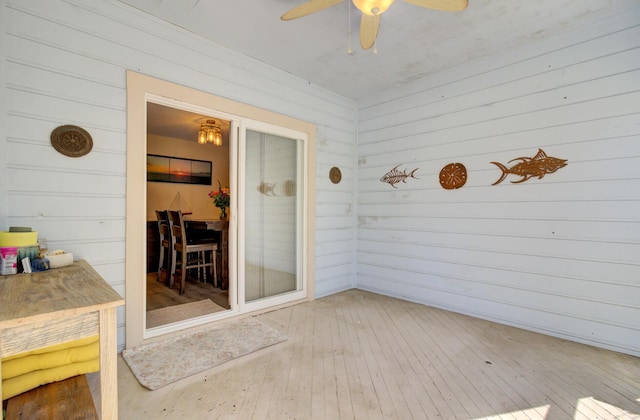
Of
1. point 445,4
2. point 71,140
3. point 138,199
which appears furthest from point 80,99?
point 445,4

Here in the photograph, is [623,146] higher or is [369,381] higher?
[623,146]

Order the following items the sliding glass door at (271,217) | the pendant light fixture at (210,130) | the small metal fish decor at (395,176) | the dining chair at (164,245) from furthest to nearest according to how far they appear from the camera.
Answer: the pendant light fixture at (210,130) → the dining chair at (164,245) → the small metal fish decor at (395,176) → the sliding glass door at (271,217)

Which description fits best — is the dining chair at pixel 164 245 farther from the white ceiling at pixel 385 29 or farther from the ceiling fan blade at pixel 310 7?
the ceiling fan blade at pixel 310 7

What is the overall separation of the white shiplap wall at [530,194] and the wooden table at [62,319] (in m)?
3.32

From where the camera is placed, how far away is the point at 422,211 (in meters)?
3.76

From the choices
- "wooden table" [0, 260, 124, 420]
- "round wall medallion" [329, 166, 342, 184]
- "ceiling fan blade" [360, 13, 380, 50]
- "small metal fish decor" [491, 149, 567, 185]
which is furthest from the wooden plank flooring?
"small metal fish decor" [491, 149, 567, 185]

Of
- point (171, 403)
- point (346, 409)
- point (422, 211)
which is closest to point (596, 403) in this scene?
point (346, 409)

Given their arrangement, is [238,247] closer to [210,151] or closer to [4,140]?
[4,140]

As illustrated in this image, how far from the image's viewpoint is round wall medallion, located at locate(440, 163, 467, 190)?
11.2ft

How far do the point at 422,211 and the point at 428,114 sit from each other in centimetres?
A: 121

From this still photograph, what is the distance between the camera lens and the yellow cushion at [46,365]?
1.49 m

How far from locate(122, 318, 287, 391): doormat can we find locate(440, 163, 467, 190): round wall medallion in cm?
249

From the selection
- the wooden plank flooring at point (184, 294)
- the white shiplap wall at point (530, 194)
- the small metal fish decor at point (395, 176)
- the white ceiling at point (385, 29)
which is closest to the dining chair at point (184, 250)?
the wooden plank flooring at point (184, 294)

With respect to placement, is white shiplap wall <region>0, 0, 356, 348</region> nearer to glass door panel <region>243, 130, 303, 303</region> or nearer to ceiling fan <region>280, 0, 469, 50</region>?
glass door panel <region>243, 130, 303, 303</region>
